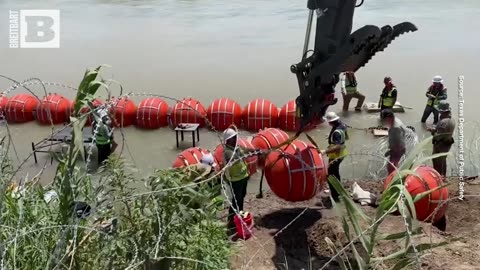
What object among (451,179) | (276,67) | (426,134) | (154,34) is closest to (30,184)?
(451,179)

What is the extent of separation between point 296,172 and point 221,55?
33.7 ft

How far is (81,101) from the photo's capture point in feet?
11.5

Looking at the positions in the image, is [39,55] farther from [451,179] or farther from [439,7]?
[439,7]

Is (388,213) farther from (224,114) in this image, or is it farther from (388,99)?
(388,99)

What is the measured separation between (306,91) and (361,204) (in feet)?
5.16

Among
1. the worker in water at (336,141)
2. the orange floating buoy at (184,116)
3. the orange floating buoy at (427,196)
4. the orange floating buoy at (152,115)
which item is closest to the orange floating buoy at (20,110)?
the orange floating buoy at (152,115)

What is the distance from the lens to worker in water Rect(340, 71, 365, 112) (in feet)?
36.6

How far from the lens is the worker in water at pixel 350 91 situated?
11.2m

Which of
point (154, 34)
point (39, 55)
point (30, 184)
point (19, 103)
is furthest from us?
point (154, 34)

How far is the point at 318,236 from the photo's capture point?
6227 millimetres

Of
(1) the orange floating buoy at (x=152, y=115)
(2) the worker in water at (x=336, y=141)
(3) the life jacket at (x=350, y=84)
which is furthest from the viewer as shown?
(3) the life jacket at (x=350, y=84)

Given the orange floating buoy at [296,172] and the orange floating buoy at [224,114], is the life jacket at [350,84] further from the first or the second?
the orange floating buoy at [296,172]

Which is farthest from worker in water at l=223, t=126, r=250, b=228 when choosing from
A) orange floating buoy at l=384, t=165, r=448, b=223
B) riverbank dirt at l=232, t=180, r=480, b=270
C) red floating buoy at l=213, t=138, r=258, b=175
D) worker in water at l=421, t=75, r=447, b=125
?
worker in water at l=421, t=75, r=447, b=125

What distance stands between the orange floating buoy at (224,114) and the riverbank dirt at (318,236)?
10.3 ft
